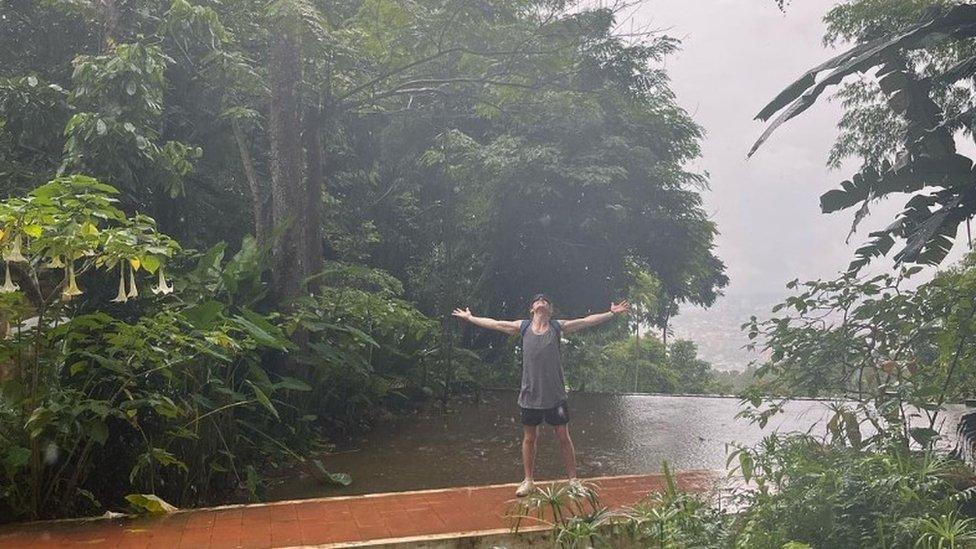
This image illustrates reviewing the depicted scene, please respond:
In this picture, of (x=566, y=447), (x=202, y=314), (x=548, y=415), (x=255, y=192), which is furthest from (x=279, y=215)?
(x=566, y=447)

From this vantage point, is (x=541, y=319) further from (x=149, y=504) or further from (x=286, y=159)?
(x=286, y=159)

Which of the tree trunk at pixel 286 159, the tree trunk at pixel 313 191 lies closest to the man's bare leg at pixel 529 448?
the tree trunk at pixel 286 159

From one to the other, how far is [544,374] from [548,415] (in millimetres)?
301

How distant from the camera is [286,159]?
Answer: 9.12 m

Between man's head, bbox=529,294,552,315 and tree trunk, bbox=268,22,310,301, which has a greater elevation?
tree trunk, bbox=268,22,310,301

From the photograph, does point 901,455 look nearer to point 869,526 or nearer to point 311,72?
point 869,526

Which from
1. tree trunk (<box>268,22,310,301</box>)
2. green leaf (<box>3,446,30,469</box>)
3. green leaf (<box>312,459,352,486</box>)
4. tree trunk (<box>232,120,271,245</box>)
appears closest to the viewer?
green leaf (<box>3,446,30,469</box>)

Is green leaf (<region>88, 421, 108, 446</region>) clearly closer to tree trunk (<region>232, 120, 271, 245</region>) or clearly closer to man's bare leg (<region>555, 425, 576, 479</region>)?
man's bare leg (<region>555, 425, 576, 479</region>)

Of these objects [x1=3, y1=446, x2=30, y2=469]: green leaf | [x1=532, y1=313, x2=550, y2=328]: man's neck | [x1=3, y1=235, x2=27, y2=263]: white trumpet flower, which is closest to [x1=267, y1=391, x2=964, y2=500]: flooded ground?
[x1=532, y1=313, x2=550, y2=328]: man's neck

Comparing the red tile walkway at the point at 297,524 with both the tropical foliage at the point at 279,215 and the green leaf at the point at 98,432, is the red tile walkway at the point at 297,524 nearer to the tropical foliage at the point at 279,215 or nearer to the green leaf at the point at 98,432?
the tropical foliage at the point at 279,215

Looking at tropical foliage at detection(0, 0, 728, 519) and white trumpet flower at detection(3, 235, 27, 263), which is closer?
white trumpet flower at detection(3, 235, 27, 263)

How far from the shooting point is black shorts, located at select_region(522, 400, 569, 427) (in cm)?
576

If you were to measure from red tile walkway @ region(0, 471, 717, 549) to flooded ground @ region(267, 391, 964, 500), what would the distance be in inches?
47.7


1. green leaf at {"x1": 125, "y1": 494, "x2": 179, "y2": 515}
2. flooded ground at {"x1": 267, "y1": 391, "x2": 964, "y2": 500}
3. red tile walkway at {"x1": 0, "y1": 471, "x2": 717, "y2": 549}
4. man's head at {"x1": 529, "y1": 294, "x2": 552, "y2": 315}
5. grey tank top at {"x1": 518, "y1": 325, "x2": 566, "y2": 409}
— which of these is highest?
man's head at {"x1": 529, "y1": 294, "x2": 552, "y2": 315}
